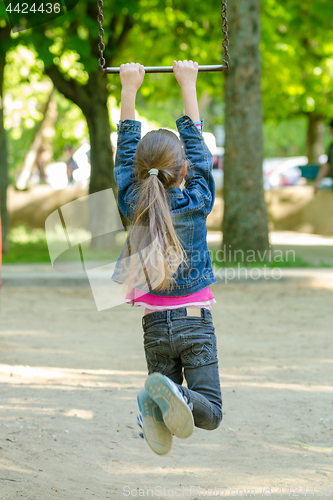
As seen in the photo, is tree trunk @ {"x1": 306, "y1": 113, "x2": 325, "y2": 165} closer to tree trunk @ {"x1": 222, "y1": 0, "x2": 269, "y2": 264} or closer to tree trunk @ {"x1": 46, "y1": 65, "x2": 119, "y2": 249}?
tree trunk @ {"x1": 46, "y1": 65, "x2": 119, "y2": 249}

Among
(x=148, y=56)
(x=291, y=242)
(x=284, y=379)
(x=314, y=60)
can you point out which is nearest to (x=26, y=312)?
(x=284, y=379)

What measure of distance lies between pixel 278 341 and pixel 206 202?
130 inches

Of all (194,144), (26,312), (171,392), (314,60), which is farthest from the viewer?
(314,60)

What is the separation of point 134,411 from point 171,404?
1536mm

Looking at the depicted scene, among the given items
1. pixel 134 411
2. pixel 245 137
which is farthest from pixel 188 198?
pixel 245 137

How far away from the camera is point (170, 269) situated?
2498mm

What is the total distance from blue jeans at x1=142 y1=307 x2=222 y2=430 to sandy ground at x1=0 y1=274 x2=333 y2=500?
49 centimetres

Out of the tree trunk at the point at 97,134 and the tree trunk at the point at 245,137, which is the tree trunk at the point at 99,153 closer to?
the tree trunk at the point at 97,134

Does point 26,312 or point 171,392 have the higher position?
point 171,392

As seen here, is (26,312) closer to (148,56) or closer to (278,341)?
(278,341)

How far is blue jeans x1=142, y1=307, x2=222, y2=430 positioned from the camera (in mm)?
2557

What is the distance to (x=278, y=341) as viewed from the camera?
565cm

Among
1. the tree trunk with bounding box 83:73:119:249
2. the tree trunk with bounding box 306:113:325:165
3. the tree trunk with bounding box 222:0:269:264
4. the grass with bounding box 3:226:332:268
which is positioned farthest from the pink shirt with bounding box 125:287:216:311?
the tree trunk with bounding box 306:113:325:165

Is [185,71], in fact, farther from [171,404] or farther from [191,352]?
[171,404]
